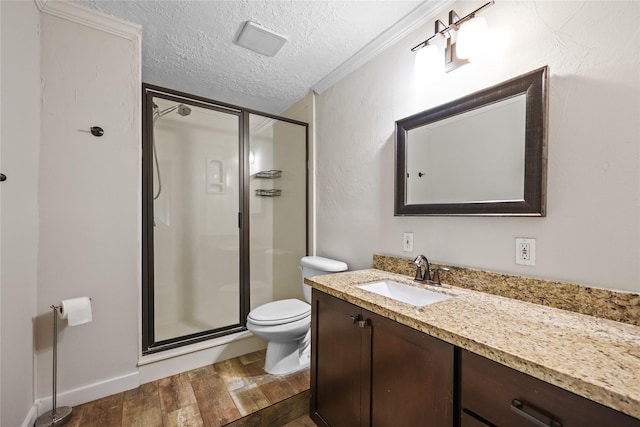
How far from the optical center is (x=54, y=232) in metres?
1.53

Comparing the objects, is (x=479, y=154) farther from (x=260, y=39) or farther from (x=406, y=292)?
(x=260, y=39)

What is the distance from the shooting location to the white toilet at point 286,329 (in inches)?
71.6

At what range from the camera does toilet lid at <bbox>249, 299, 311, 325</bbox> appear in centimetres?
182

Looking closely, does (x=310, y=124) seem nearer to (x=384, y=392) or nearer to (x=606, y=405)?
(x=384, y=392)

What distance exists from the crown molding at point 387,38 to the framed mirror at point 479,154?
1.81 ft

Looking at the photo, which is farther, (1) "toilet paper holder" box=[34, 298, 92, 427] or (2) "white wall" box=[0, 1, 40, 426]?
(1) "toilet paper holder" box=[34, 298, 92, 427]

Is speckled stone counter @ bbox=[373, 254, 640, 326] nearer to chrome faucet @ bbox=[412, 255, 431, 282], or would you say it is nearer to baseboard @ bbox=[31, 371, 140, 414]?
chrome faucet @ bbox=[412, 255, 431, 282]

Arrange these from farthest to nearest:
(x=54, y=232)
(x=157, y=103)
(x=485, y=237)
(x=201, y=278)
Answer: (x=201, y=278) → (x=157, y=103) → (x=54, y=232) → (x=485, y=237)

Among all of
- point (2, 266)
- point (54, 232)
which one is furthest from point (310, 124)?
point (2, 266)

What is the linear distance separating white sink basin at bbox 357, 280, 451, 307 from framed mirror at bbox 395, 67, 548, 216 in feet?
1.42

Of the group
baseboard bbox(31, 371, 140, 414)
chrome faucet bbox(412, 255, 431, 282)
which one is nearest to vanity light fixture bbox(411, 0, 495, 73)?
chrome faucet bbox(412, 255, 431, 282)

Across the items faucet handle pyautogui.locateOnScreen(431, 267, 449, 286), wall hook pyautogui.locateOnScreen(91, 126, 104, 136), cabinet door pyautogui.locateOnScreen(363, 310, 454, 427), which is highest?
wall hook pyautogui.locateOnScreen(91, 126, 104, 136)

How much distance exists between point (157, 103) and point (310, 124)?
1.25m

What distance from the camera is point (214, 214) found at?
231cm
